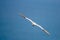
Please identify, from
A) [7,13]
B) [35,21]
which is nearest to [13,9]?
[7,13]

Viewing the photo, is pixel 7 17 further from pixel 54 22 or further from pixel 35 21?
pixel 54 22

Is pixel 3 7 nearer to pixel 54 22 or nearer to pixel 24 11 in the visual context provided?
pixel 24 11

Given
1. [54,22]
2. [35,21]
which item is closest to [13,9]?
[35,21]

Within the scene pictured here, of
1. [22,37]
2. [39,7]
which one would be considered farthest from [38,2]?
[22,37]

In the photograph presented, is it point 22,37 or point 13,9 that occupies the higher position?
point 13,9

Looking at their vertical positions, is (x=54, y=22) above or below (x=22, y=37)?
above

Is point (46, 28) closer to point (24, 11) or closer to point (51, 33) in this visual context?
point (51, 33)

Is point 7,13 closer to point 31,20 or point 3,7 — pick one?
point 3,7

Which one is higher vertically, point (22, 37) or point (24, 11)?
point (24, 11)
